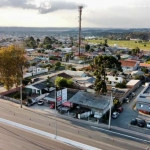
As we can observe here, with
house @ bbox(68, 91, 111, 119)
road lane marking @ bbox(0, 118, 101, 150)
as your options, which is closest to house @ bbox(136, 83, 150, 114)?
house @ bbox(68, 91, 111, 119)

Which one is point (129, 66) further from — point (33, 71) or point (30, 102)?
point (30, 102)

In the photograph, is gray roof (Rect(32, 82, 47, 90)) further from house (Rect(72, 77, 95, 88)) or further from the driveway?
the driveway

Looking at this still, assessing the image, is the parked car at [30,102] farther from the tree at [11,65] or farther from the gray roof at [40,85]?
the tree at [11,65]

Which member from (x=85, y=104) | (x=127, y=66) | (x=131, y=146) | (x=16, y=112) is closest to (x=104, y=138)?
(x=131, y=146)

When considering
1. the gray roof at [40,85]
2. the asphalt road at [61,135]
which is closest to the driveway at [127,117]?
the asphalt road at [61,135]

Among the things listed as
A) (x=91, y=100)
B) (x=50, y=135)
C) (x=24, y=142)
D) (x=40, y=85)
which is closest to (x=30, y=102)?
(x=40, y=85)
